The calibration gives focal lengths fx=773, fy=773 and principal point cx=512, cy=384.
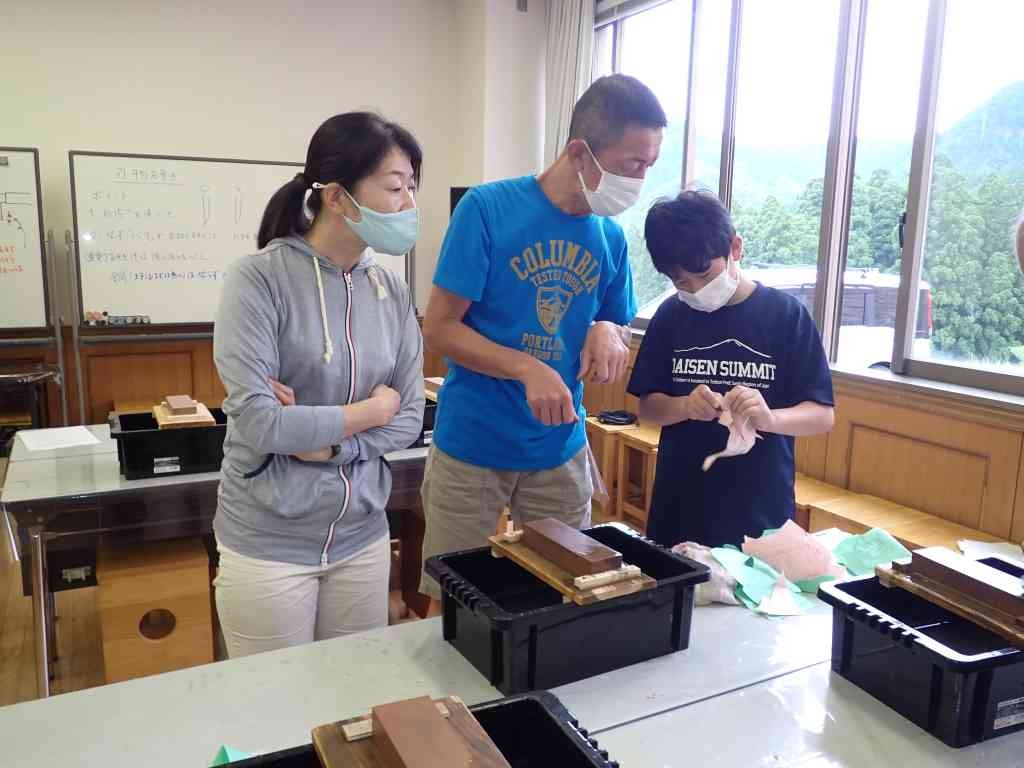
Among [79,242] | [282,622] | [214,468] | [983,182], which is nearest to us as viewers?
[282,622]

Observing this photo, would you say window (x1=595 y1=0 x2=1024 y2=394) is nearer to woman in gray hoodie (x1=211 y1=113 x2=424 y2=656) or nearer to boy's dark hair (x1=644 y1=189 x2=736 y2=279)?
boy's dark hair (x1=644 y1=189 x2=736 y2=279)

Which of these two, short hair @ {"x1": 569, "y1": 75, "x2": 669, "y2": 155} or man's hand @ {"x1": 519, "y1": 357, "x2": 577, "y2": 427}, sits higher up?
short hair @ {"x1": 569, "y1": 75, "x2": 669, "y2": 155}

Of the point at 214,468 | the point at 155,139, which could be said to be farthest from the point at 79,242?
the point at 214,468

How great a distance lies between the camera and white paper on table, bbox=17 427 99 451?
2.48 m

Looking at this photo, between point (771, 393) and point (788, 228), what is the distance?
2.26 meters

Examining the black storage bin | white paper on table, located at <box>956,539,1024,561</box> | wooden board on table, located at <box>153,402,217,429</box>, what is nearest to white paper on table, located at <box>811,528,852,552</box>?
white paper on table, located at <box>956,539,1024,561</box>

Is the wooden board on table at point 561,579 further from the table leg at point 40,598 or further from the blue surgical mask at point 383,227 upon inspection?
the table leg at point 40,598

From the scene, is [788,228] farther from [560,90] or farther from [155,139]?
[155,139]

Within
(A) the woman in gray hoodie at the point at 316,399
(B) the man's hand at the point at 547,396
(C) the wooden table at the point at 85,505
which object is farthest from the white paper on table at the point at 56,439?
(B) the man's hand at the point at 547,396

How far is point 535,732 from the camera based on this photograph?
847 millimetres

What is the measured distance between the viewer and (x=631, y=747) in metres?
0.95

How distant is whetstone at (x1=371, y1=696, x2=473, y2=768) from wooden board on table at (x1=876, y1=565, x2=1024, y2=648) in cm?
72

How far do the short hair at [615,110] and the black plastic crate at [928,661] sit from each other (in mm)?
932

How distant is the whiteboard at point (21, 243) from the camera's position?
4.09 meters
